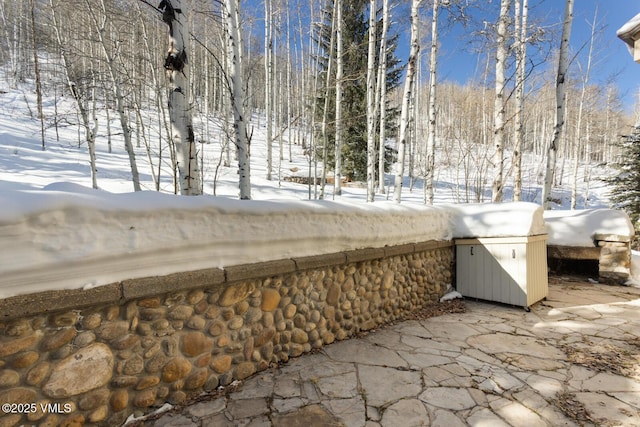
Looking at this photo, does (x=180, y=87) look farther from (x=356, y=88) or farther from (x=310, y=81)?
(x=310, y=81)

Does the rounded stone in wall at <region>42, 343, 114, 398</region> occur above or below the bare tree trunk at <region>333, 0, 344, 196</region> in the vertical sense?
below

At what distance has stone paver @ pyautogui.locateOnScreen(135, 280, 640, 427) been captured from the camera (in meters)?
1.86

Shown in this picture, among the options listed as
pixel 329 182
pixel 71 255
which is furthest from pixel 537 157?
pixel 71 255

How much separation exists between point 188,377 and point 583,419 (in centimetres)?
252

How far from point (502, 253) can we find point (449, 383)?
246cm

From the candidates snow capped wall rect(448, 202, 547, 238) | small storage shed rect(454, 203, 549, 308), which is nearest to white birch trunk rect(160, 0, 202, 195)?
snow capped wall rect(448, 202, 547, 238)

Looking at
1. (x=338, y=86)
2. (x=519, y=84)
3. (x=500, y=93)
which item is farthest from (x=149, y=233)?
(x=519, y=84)

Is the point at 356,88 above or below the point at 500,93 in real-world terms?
above

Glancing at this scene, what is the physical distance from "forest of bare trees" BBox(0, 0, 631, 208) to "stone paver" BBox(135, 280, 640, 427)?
7.37 feet

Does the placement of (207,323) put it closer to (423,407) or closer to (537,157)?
(423,407)

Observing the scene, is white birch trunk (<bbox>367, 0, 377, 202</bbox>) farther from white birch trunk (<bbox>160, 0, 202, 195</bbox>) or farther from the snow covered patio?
white birch trunk (<bbox>160, 0, 202, 195</bbox>)

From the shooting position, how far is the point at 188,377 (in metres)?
2.00

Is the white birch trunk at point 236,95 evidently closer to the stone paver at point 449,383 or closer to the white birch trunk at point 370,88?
the stone paver at point 449,383

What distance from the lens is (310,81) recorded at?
1694 centimetres
